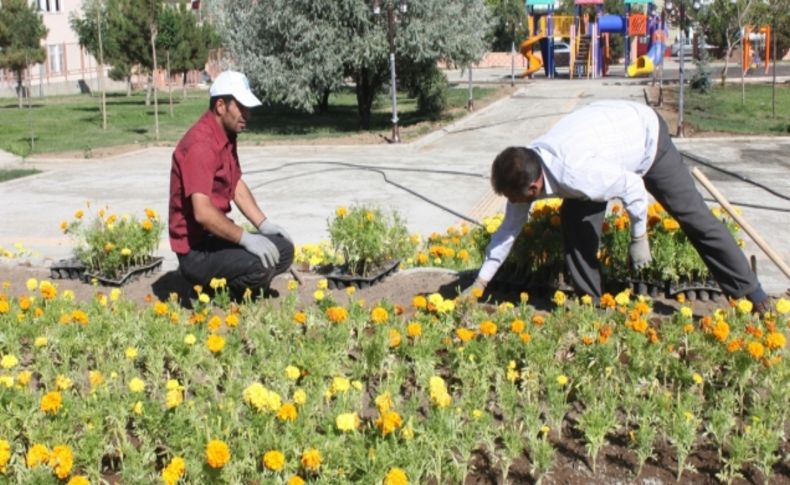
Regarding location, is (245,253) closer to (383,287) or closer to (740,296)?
(383,287)

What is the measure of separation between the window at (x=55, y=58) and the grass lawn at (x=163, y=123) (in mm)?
15194

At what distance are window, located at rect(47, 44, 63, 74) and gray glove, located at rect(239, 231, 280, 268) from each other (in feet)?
153

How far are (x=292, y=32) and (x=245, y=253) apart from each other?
1555cm

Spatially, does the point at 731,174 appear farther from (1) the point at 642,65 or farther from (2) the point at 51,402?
(1) the point at 642,65

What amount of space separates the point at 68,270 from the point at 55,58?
4573 cm

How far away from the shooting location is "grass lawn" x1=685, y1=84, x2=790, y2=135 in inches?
723

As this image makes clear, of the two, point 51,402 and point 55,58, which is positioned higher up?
point 55,58

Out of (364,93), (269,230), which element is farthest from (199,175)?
(364,93)

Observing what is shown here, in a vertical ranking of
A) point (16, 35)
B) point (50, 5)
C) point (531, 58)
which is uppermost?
point (50, 5)

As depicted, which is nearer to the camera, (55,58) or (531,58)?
(531,58)

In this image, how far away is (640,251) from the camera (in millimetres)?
4746

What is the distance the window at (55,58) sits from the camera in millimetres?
48003

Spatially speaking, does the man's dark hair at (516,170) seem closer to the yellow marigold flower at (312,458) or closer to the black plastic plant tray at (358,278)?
the black plastic plant tray at (358,278)

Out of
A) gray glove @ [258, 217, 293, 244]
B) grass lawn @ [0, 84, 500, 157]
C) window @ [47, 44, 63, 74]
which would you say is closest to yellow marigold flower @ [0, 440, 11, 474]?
gray glove @ [258, 217, 293, 244]
